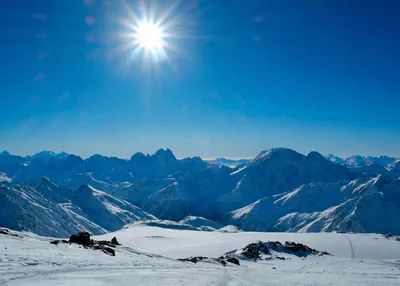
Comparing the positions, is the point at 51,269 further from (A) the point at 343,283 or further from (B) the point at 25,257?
(A) the point at 343,283

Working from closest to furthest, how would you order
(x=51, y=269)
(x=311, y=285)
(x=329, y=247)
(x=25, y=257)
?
(x=51, y=269)
(x=25, y=257)
(x=311, y=285)
(x=329, y=247)

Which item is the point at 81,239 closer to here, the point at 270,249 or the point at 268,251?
the point at 268,251

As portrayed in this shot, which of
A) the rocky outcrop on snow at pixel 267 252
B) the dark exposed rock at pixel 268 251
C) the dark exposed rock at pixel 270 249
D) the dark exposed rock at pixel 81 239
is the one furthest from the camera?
the dark exposed rock at pixel 270 249

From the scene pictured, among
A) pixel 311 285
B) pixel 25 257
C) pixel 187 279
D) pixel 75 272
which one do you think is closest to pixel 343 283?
pixel 311 285

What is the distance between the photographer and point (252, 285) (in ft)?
68.5

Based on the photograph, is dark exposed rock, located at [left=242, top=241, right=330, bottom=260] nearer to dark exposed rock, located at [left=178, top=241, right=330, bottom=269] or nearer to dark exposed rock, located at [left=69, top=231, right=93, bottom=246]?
dark exposed rock, located at [left=178, top=241, right=330, bottom=269]

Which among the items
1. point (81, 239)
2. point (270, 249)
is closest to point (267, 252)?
point (270, 249)

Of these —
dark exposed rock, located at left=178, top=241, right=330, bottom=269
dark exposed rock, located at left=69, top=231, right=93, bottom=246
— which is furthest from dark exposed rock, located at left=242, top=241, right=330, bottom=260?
dark exposed rock, located at left=69, top=231, right=93, bottom=246

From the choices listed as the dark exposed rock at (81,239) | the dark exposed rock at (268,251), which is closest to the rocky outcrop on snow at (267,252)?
the dark exposed rock at (268,251)

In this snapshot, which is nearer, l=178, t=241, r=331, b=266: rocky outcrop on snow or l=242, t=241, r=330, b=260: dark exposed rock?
l=178, t=241, r=331, b=266: rocky outcrop on snow

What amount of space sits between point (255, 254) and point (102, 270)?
36424 millimetres

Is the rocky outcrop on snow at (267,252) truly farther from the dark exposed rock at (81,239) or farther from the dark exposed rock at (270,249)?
the dark exposed rock at (81,239)

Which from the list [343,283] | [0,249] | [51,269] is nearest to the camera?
[51,269]

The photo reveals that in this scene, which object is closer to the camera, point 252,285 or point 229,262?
point 252,285
